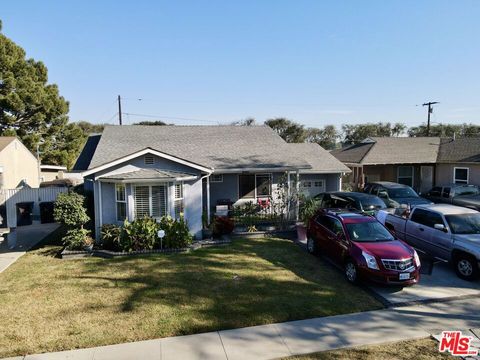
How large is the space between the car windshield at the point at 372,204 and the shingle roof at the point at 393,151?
371 inches

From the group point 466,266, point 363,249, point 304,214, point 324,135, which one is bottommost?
point 466,266

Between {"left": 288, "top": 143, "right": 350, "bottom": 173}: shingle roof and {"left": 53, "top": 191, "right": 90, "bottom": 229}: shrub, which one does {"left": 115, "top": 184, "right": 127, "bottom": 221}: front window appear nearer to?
{"left": 53, "top": 191, "right": 90, "bottom": 229}: shrub

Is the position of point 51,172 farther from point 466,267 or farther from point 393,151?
point 466,267

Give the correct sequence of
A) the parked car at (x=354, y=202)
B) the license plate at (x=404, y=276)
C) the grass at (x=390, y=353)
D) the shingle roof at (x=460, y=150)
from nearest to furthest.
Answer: the grass at (x=390, y=353), the license plate at (x=404, y=276), the parked car at (x=354, y=202), the shingle roof at (x=460, y=150)

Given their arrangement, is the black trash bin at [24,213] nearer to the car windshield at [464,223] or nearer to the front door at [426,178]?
the car windshield at [464,223]

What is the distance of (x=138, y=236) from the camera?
1280 cm

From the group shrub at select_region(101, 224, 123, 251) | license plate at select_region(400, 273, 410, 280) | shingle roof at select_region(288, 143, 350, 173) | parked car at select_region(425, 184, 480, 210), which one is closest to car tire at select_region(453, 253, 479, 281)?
license plate at select_region(400, 273, 410, 280)

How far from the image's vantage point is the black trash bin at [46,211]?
19516mm

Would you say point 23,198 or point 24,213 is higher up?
point 23,198

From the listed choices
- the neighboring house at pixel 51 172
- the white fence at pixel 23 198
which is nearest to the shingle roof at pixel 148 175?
the white fence at pixel 23 198

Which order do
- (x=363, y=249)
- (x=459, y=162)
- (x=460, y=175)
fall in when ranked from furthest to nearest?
(x=460, y=175) → (x=459, y=162) → (x=363, y=249)

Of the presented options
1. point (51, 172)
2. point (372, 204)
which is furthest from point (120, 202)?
point (51, 172)

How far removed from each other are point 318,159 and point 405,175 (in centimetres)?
947

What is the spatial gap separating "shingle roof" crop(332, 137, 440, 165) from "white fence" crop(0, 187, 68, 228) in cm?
2050
